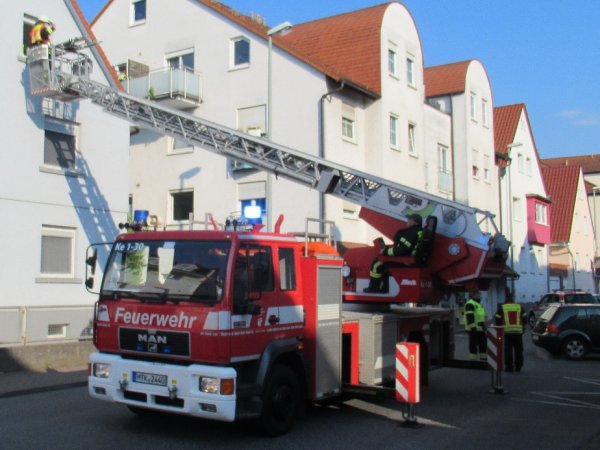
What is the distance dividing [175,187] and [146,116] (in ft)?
40.7

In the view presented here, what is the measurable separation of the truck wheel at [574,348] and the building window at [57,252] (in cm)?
1287

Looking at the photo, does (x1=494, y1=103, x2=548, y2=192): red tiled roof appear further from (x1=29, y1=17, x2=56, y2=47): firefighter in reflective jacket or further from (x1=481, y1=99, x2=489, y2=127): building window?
(x1=29, y1=17, x2=56, y2=47): firefighter in reflective jacket

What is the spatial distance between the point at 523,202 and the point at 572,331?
26.5 metres

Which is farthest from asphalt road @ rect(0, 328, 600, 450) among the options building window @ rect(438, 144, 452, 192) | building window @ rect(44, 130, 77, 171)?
building window @ rect(438, 144, 452, 192)

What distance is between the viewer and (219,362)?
7.57 m

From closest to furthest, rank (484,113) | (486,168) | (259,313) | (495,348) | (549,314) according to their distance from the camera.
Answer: (259,313), (495,348), (549,314), (486,168), (484,113)

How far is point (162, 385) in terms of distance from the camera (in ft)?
25.2

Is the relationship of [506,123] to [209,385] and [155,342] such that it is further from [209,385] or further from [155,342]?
[209,385]

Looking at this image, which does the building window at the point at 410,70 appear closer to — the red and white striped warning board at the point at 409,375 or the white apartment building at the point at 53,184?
the white apartment building at the point at 53,184

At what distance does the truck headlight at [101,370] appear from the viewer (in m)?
8.13

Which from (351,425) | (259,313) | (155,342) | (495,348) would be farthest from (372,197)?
(155,342)

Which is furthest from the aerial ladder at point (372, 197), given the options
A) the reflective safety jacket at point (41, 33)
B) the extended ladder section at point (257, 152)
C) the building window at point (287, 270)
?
the building window at point (287, 270)

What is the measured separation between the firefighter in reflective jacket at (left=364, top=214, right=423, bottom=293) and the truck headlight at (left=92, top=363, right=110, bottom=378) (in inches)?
179

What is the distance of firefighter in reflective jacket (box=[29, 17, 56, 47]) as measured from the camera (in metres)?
17.3
